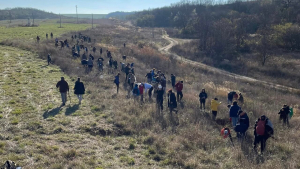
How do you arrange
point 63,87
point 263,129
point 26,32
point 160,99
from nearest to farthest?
point 263,129, point 63,87, point 160,99, point 26,32

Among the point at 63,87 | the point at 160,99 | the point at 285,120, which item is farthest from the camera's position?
the point at 160,99

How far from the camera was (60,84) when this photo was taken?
12445 mm

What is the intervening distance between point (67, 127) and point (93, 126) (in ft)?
3.39

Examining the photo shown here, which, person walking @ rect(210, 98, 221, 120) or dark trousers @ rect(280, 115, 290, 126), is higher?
person walking @ rect(210, 98, 221, 120)

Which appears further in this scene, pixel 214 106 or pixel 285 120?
pixel 214 106

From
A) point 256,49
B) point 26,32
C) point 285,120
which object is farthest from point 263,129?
point 26,32

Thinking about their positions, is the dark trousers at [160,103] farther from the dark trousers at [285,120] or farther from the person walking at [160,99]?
the dark trousers at [285,120]

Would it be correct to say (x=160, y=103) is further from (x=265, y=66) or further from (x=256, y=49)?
(x=256, y=49)

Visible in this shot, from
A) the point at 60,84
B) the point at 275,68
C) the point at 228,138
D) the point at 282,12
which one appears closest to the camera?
the point at 228,138

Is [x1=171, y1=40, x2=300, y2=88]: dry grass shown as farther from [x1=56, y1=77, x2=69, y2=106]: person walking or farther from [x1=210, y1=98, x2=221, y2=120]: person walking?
[x1=56, y1=77, x2=69, y2=106]: person walking

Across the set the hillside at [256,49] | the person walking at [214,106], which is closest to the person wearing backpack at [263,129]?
the person walking at [214,106]

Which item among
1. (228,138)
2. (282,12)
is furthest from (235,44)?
(228,138)

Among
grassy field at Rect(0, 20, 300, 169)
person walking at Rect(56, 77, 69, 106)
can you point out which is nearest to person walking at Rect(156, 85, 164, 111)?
grassy field at Rect(0, 20, 300, 169)

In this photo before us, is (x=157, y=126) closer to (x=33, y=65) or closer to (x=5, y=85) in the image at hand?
(x=5, y=85)
